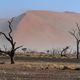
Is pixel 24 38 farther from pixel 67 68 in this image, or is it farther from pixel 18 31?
pixel 67 68

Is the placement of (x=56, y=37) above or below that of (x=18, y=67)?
above

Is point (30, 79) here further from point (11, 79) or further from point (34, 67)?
point (34, 67)

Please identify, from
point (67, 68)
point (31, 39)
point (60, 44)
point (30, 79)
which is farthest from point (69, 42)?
point (30, 79)

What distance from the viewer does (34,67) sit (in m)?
41.6

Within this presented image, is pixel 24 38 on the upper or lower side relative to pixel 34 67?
upper

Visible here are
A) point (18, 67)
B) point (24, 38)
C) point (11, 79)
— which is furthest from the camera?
point (24, 38)

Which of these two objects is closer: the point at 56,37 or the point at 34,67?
the point at 34,67

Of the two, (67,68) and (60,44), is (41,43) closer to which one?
(60,44)

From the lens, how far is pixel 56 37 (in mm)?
198250

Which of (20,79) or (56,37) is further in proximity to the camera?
(56,37)

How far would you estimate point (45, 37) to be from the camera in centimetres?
19900

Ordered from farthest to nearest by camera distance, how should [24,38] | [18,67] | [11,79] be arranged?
[24,38], [18,67], [11,79]

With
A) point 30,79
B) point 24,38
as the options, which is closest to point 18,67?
point 30,79

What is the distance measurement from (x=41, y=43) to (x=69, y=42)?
462 inches
